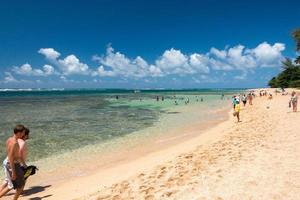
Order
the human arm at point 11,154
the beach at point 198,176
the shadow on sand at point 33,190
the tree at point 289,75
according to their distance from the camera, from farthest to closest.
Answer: the tree at point 289,75 → the shadow on sand at point 33,190 → the beach at point 198,176 → the human arm at point 11,154

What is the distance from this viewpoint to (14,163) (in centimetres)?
714

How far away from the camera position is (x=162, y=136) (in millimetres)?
19719

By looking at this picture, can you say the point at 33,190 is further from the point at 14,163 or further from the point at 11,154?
the point at 11,154

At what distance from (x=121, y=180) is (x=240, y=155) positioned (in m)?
4.45

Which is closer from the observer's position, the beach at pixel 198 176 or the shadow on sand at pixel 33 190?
the beach at pixel 198 176

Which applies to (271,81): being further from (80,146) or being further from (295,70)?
(80,146)

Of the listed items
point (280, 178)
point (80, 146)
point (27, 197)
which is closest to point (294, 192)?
point (280, 178)

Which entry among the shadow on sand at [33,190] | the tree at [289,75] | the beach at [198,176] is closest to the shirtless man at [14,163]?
the beach at [198,176]

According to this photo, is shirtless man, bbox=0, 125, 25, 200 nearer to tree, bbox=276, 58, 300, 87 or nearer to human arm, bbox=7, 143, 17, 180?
human arm, bbox=7, 143, 17, 180

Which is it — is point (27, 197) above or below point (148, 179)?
below

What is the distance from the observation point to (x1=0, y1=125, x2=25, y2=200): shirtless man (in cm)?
702

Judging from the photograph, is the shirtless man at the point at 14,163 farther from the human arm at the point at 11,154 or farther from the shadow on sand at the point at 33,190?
the shadow on sand at the point at 33,190

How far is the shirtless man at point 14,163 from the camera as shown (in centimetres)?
702

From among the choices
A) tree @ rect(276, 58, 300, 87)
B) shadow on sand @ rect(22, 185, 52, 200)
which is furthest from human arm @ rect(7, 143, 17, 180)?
tree @ rect(276, 58, 300, 87)
